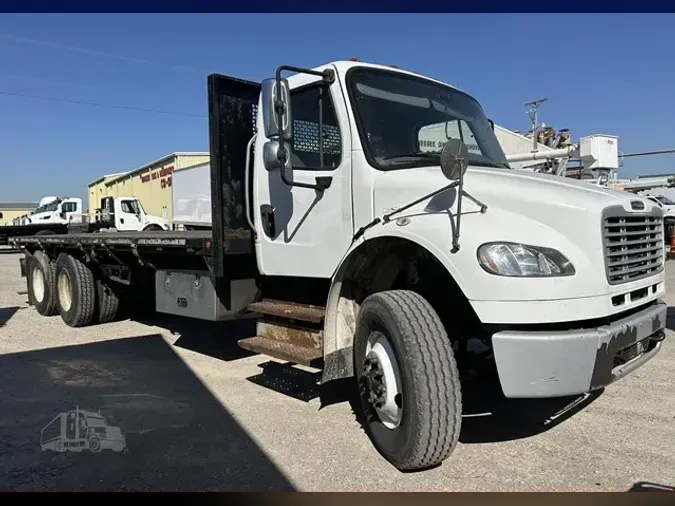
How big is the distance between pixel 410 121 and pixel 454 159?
121 cm

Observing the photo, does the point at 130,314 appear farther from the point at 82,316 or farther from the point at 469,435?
the point at 469,435

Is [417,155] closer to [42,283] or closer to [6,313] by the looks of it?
[42,283]

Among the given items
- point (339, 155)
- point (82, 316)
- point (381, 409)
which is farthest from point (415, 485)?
point (82, 316)

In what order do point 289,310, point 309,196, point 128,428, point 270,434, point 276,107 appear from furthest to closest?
point 289,310
point 309,196
point 128,428
point 270,434
point 276,107

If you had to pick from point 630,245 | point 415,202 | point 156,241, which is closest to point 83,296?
point 156,241

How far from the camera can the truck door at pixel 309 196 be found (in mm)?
4121

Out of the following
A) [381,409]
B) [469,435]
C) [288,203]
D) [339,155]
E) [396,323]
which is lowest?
[469,435]

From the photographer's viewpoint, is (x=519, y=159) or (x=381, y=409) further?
(x=519, y=159)

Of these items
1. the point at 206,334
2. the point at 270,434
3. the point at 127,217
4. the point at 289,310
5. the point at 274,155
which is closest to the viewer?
the point at 274,155

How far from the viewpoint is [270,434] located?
405cm

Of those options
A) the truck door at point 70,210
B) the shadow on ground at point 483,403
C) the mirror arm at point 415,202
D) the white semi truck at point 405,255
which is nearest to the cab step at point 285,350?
the white semi truck at point 405,255

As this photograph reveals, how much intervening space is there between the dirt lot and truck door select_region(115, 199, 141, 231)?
1797 cm

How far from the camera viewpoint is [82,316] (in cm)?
794

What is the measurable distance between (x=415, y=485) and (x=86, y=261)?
626 cm
